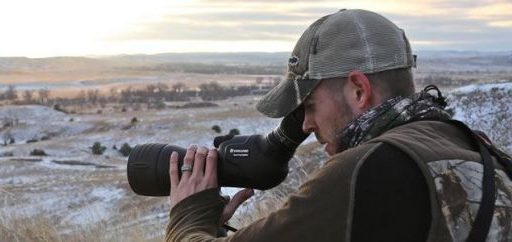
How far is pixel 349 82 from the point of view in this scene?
1958 mm

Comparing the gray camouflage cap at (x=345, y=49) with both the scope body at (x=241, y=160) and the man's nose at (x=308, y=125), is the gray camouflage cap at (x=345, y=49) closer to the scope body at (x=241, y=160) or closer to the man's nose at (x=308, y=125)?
the man's nose at (x=308, y=125)

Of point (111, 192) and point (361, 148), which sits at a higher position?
point (361, 148)

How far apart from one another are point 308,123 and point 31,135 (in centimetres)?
6675

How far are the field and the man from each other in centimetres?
328

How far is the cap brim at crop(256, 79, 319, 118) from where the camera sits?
2.05m

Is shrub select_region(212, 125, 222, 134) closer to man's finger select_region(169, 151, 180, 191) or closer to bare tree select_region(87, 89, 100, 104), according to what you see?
man's finger select_region(169, 151, 180, 191)

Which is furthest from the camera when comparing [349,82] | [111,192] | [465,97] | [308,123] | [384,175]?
[111,192]

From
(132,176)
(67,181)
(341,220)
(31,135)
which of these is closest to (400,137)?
(341,220)

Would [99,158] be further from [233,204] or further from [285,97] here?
[285,97]

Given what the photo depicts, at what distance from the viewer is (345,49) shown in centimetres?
198

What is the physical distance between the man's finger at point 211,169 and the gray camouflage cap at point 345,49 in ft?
1.03

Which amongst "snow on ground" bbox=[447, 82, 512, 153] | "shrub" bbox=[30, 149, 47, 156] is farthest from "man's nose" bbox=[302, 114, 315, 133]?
"shrub" bbox=[30, 149, 47, 156]

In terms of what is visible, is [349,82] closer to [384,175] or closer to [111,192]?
[384,175]

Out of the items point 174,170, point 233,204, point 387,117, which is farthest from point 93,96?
point 387,117
